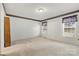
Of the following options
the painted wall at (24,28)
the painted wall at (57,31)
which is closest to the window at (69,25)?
the painted wall at (57,31)

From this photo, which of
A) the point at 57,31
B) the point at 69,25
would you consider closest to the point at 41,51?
the point at 69,25

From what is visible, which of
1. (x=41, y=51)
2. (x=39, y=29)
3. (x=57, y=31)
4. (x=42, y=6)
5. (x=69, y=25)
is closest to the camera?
(x=41, y=51)

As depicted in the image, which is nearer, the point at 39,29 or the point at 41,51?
the point at 41,51

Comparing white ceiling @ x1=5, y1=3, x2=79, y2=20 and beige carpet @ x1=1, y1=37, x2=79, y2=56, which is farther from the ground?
white ceiling @ x1=5, y1=3, x2=79, y2=20

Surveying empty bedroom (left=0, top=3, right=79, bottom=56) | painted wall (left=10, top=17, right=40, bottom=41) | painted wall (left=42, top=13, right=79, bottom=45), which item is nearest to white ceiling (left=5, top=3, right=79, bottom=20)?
empty bedroom (left=0, top=3, right=79, bottom=56)

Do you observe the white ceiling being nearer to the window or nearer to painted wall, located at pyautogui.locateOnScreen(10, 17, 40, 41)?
the window

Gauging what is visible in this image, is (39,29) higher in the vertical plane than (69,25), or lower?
lower

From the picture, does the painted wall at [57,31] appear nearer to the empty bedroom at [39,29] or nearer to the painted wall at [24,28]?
the empty bedroom at [39,29]

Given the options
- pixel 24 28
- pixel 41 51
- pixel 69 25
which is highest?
pixel 69 25

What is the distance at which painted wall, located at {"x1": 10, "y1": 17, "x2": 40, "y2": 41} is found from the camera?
732 cm

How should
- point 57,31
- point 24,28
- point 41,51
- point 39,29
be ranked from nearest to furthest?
point 41,51 → point 57,31 → point 24,28 → point 39,29

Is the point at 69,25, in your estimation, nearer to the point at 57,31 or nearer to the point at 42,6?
the point at 57,31

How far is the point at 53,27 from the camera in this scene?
7188 millimetres

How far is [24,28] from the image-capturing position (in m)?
8.07
